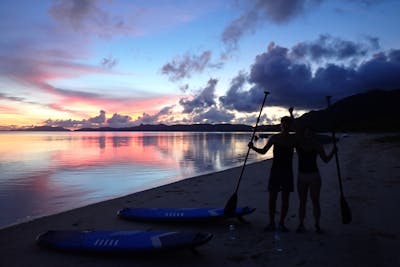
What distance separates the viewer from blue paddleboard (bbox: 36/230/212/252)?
5.30m

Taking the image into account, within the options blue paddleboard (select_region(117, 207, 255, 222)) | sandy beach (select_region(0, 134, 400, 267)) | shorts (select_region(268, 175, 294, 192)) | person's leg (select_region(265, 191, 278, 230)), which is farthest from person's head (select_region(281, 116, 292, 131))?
blue paddleboard (select_region(117, 207, 255, 222))

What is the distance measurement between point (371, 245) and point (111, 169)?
61.3 ft

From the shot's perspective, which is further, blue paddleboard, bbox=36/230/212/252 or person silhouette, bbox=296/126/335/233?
person silhouette, bbox=296/126/335/233

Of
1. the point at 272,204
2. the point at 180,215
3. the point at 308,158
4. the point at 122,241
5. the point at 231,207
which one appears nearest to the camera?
the point at 122,241

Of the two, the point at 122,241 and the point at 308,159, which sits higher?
the point at 308,159

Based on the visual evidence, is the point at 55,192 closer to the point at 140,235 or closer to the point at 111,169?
the point at 111,169

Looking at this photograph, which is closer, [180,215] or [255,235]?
[255,235]

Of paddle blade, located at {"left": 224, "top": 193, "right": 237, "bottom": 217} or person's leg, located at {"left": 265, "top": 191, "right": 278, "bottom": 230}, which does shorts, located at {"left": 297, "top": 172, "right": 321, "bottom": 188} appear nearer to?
person's leg, located at {"left": 265, "top": 191, "right": 278, "bottom": 230}

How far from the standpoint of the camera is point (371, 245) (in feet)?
19.0

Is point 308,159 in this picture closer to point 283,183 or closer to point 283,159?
point 283,159

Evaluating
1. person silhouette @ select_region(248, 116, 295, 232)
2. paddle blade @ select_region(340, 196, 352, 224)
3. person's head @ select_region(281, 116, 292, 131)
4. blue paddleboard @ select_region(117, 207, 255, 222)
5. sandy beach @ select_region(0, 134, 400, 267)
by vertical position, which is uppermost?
person's head @ select_region(281, 116, 292, 131)

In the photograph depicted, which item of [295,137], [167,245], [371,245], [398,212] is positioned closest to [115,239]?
[167,245]

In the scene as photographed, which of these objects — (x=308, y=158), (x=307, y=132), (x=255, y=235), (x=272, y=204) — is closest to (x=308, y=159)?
(x=308, y=158)

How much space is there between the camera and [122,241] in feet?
18.3
